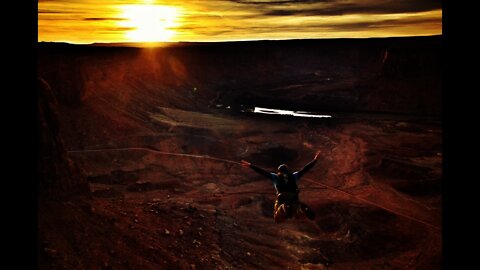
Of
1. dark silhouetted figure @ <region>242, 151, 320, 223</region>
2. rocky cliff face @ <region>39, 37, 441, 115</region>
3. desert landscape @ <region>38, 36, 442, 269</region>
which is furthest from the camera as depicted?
rocky cliff face @ <region>39, 37, 441, 115</region>

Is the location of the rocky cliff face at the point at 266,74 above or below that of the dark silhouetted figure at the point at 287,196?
above

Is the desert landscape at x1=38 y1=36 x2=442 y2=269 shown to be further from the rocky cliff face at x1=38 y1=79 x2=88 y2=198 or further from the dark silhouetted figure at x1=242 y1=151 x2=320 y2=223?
the dark silhouetted figure at x1=242 y1=151 x2=320 y2=223

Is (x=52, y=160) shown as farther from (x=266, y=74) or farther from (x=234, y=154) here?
(x=266, y=74)

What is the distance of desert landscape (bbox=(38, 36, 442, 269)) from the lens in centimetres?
519

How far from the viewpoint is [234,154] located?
28.3ft

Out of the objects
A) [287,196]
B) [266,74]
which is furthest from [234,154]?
[266,74]

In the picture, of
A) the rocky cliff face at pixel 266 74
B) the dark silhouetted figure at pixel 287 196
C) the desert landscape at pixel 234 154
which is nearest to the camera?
the dark silhouetted figure at pixel 287 196

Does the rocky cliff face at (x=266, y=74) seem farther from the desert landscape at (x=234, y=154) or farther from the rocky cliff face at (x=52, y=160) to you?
the rocky cliff face at (x=52, y=160)

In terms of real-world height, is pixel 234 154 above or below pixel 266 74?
below

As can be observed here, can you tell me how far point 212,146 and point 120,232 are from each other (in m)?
4.00

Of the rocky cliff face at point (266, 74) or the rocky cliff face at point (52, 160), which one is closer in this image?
the rocky cliff face at point (52, 160)

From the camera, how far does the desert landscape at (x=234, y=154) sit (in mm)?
5188

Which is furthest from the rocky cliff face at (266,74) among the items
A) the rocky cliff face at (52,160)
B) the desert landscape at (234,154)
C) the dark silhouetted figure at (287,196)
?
the dark silhouetted figure at (287,196)

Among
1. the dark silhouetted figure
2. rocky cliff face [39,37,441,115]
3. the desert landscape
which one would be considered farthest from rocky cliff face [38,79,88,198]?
rocky cliff face [39,37,441,115]
